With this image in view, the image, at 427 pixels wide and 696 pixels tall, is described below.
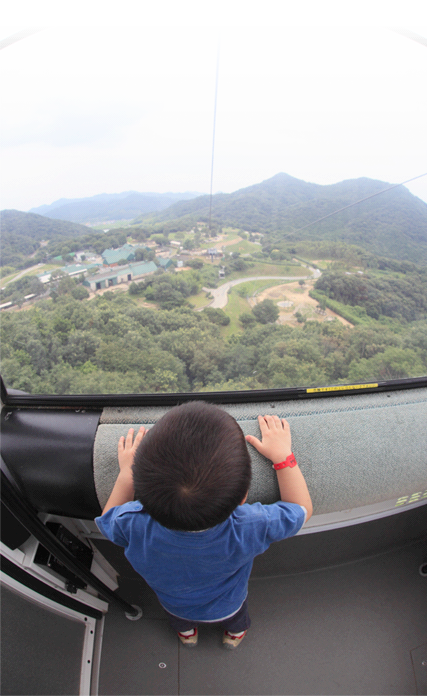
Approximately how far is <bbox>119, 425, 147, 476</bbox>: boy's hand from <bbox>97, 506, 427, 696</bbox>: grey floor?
2.47 ft

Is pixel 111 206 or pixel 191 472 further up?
pixel 111 206

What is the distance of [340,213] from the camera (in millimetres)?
1228

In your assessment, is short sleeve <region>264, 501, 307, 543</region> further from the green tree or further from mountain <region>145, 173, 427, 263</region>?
mountain <region>145, 173, 427, 263</region>

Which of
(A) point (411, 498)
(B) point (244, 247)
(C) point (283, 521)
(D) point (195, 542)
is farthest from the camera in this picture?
(A) point (411, 498)

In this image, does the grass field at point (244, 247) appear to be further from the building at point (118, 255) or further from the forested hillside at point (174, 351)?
the building at point (118, 255)

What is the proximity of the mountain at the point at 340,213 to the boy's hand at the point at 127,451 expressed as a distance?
3.21 feet

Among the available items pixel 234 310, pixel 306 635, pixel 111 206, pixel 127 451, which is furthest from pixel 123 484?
pixel 306 635

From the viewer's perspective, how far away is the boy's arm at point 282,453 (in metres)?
0.95

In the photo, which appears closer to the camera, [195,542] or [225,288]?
[195,542]

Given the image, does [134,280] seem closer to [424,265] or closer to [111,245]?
[111,245]

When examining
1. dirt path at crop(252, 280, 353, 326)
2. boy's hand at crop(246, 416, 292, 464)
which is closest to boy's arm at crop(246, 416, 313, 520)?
boy's hand at crop(246, 416, 292, 464)

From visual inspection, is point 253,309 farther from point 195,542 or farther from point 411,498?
point 411,498

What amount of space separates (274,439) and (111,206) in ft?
3.98

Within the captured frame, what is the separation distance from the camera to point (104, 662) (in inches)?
54.0
